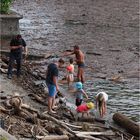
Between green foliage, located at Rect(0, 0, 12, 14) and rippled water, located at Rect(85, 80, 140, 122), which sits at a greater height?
green foliage, located at Rect(0, 0, 12, 14)

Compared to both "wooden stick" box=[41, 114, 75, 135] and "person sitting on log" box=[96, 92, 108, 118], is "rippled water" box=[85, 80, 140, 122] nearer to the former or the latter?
"person sitting on log" box=[96, 92, 108, 118]

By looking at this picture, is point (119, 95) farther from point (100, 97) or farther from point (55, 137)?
point (55, 137)

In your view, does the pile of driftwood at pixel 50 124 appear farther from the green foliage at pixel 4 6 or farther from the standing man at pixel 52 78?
the green foliage at pixel 4 6

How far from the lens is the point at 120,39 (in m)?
29.2

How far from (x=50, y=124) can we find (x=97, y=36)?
691 inches

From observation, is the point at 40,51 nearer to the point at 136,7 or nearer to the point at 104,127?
the point at 104,127

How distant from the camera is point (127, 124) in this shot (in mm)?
13812

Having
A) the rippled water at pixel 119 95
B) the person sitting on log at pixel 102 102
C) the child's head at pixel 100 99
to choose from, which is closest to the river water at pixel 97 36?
the rippled water at pixel 119 95

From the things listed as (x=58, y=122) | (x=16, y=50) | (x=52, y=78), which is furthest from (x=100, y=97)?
(x=16, y=50)

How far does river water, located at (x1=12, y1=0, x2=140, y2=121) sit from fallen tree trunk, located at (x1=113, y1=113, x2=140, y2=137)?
1.01 m

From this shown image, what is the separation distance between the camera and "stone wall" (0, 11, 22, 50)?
24708 millimetres

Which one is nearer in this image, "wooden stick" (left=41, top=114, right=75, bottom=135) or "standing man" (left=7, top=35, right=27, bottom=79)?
"wooden stick" (left=41, top=114, right=75, bottom=135)

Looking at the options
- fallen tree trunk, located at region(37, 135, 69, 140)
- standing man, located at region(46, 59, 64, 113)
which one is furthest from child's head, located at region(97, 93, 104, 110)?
fallen tree trunk, located at region(37, 135, 69, 140)

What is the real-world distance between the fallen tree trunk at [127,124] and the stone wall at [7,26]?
11042 mm
